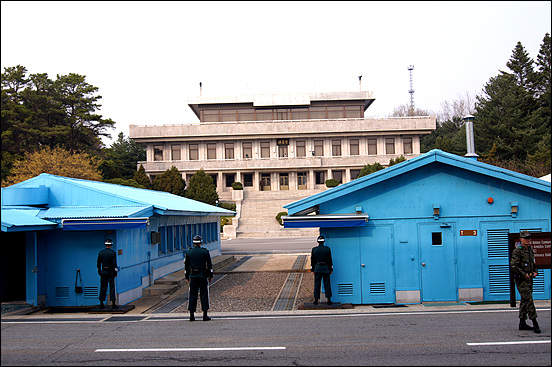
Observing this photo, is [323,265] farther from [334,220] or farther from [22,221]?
[22,221]

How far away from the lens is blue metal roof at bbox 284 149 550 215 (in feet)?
42.9

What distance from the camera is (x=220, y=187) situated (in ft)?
225

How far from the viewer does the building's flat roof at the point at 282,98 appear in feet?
236

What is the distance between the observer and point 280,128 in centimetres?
6800

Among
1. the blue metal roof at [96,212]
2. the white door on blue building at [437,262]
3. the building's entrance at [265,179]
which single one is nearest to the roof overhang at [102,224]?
the blue metal roof at [96,212]

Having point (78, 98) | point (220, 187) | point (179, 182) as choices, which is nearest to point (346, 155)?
point (220, 187)

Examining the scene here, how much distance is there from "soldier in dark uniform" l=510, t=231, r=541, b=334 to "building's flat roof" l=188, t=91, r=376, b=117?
63426 mm

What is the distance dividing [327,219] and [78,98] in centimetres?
5434

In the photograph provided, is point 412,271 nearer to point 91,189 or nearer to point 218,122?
point 91,189

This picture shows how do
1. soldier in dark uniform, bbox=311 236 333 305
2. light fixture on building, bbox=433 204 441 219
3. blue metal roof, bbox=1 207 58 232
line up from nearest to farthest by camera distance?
blue metal roof, bbox=1 207 58 232, soldier in dark uniform, bbox=311 236 333 305, light fixture on building, bbox=433 204 441 219

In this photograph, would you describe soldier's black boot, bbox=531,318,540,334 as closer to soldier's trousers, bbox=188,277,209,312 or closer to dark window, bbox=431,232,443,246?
dark window, bbox=431,232,443,246

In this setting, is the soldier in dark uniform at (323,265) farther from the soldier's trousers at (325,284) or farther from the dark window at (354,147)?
the dark window at (354,147)

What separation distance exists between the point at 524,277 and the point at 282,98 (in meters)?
64.5

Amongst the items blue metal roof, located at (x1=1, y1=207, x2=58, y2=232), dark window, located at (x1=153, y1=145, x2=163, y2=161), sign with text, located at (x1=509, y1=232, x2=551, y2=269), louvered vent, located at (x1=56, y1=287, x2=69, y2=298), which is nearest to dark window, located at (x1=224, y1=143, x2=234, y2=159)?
dark window, located at (x1=153, y1=145, x2=163, y2=161)
